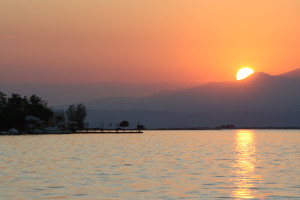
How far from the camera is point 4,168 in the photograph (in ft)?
222

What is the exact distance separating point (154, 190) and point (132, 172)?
632 inches

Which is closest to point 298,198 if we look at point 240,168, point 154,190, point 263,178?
point 154,190

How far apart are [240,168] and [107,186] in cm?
2464

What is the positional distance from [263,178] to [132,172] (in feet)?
44.8

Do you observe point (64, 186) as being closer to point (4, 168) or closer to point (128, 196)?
point (128, 196)

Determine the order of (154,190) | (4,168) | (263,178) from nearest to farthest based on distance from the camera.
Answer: (154,190) < (263,178) < (4,168)

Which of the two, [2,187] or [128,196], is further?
[2,187]

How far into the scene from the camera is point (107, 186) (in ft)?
161

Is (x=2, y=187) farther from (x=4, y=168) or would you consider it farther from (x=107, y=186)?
(x=4, y=168)

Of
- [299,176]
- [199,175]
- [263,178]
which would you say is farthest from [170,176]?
[299,176]

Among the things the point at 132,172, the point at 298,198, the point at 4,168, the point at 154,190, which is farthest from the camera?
the point at 4,168

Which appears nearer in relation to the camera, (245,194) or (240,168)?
(245,194)

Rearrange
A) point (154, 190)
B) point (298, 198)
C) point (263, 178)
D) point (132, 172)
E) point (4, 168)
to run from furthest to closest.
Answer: point (4, 168) → point (132, 172) → point (263, 178) → point (154, 190) → point (298, 198)

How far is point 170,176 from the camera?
57469 millimetres
